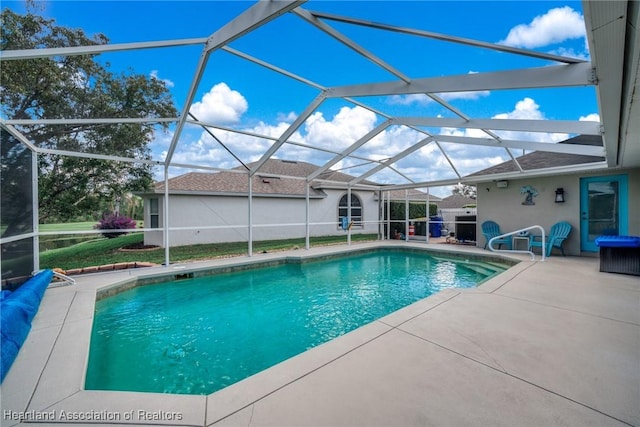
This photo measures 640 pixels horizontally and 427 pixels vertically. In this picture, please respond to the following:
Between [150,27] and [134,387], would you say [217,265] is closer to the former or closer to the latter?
[134,387]

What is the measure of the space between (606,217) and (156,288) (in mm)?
11885

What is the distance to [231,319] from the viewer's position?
172 inches

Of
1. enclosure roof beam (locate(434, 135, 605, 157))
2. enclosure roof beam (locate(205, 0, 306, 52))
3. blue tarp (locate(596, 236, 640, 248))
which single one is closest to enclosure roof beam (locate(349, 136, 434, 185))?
enclosure roof beam (locate(434, 135, 605, 157))

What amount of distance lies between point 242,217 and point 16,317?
33.1 feet

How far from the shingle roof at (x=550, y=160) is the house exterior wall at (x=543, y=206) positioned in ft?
1.48

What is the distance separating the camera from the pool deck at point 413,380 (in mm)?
1727

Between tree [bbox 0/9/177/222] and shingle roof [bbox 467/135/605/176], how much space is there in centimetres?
1185

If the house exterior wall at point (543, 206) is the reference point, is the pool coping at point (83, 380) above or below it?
below

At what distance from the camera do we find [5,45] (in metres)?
6.12

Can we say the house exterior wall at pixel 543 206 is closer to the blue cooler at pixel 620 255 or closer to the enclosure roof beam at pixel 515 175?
the enclosure roof beam at pixel 515 175

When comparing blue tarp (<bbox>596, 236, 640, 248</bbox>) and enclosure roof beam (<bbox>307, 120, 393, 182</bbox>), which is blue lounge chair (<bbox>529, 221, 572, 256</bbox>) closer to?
blue tarp (<bbox>596, 236, 640, 248</bbox>)

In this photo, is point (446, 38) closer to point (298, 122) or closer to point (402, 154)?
point (298, 122)

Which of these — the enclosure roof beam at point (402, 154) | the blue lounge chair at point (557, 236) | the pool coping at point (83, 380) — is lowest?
the pool coping at point (83, 380)

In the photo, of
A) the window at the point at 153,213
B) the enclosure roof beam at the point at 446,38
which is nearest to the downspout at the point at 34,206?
the enclosure roof beam at the point at 446,38
